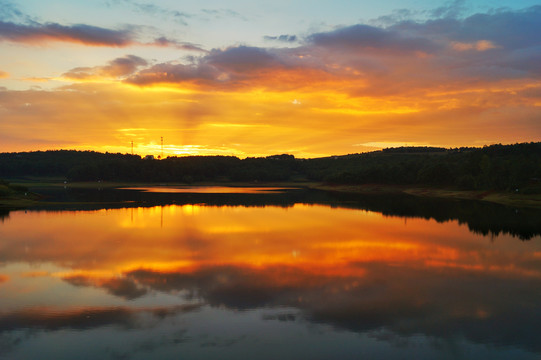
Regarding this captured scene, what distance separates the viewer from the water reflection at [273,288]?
50.3 ft

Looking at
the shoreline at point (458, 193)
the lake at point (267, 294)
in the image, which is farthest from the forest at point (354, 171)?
the lake at point (267, 294)

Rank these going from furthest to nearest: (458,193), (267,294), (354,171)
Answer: (354,171) → (458,193) → (267,294)

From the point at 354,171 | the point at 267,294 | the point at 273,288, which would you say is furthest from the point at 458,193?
the point at 267,294

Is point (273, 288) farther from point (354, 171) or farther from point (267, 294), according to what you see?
point (354, 171)

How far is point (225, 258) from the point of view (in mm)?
28156

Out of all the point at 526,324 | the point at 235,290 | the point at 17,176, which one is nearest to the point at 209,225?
the point at 235,290

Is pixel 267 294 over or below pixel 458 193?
below

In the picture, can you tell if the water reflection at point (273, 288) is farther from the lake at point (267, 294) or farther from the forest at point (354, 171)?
the forest at point (354, 171)

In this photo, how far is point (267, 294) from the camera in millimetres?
19938

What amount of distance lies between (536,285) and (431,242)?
13172 millimetres

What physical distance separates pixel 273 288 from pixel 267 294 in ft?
3.51

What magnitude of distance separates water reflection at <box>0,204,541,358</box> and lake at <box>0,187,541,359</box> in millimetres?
79

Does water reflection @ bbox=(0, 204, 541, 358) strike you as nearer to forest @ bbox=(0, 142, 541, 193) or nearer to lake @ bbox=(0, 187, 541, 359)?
lake @ bbox=(0, 187, 541, 359)

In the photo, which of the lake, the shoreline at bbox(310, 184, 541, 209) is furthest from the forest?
the lake
